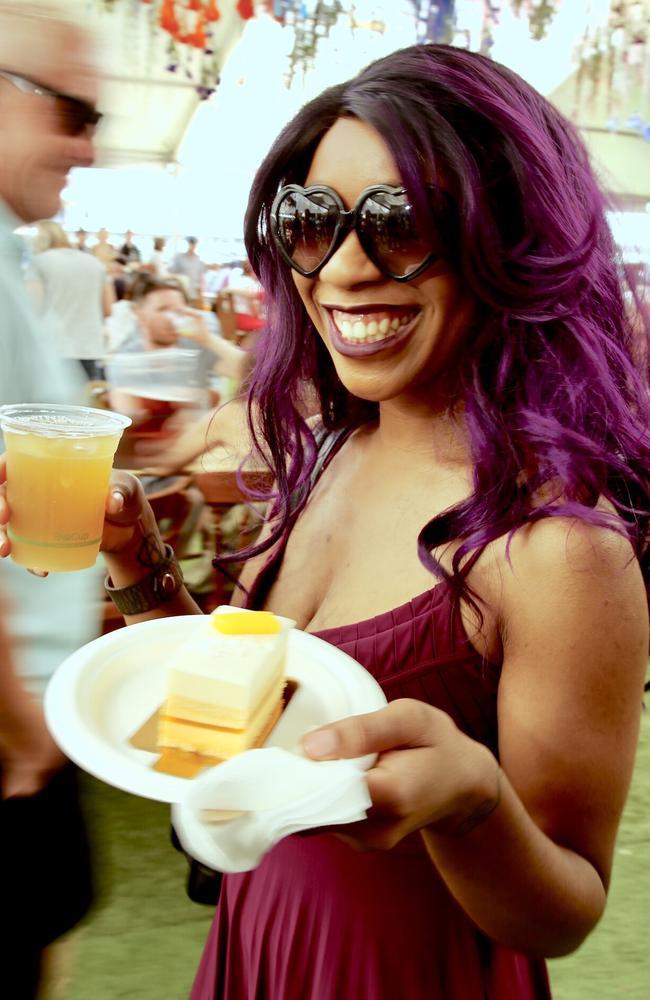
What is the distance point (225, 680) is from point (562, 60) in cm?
791

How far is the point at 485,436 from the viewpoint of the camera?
1.09 meters

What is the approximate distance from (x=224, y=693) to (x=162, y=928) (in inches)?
81.2

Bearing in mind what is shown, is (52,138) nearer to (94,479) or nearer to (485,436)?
(94,479)

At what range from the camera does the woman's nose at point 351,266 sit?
1075 millimetres

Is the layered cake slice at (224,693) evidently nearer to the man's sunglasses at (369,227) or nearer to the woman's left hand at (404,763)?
the woman's left hand at (404,763)

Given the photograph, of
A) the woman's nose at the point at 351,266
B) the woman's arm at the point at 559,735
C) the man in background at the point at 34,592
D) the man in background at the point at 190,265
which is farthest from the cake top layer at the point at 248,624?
the man in background at the point at 190,265

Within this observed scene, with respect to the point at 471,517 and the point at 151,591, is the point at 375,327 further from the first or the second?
the point at 151,591

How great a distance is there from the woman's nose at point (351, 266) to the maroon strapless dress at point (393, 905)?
41cm

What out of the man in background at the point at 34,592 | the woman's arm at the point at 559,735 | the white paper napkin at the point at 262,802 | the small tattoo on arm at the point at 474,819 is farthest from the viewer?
the man in background at the point at 34,592

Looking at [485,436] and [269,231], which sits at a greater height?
[269,231]

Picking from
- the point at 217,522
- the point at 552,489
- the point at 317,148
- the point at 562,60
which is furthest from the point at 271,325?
the point at 562,60

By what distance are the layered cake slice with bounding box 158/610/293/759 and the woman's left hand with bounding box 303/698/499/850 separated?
0.28 m

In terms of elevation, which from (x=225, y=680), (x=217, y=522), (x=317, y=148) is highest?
(x=317, y=148)

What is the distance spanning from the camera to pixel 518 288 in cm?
106
